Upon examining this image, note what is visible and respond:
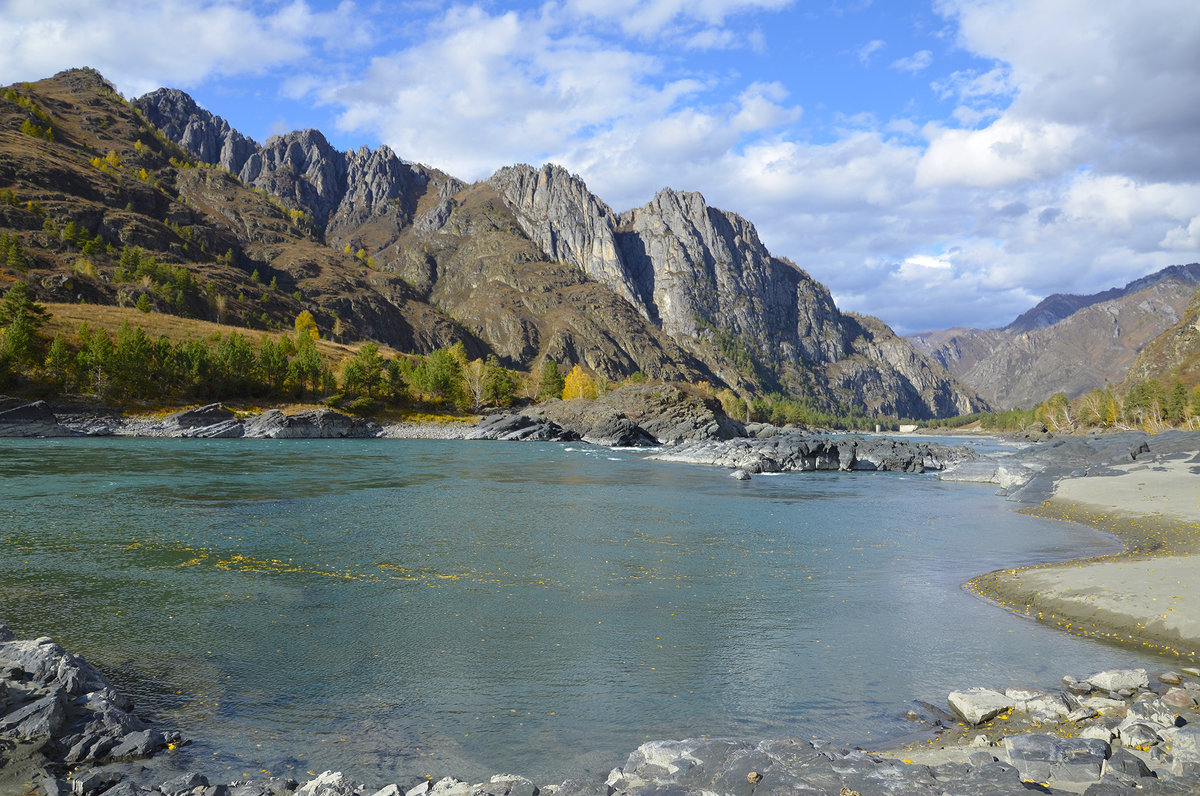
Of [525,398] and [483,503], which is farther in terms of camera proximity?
[525,398]

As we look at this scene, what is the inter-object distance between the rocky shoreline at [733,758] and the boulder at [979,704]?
30mm

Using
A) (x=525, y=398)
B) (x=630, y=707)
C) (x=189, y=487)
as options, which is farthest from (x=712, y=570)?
(x=525, y=398)

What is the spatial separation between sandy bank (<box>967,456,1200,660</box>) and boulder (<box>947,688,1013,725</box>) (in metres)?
7.35

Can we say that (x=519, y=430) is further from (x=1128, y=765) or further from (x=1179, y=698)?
(x=1128, y=765)

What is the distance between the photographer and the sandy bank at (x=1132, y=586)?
56.0ft

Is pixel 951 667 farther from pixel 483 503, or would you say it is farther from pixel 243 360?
pixel 243 360

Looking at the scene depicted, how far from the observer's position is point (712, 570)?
2552cm

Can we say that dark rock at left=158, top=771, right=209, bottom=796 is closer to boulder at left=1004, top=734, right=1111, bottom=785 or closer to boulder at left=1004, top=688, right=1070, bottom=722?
boulder at left=1004, top=734, right=1111, bottom=785

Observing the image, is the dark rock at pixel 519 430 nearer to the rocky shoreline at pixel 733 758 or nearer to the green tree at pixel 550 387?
the green tree at pixel 550 387

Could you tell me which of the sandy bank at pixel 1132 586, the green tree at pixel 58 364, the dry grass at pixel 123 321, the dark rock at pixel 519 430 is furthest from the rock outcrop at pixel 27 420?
the sandy bank at pixel 1132 586

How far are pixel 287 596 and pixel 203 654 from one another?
5.19 metres

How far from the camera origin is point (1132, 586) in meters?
20.1

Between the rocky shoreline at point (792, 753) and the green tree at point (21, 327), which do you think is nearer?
the rocky shoreline at point (792, 753)

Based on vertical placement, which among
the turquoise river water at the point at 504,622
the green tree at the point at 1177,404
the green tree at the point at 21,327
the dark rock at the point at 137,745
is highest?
the green tree at the point at 21,327
